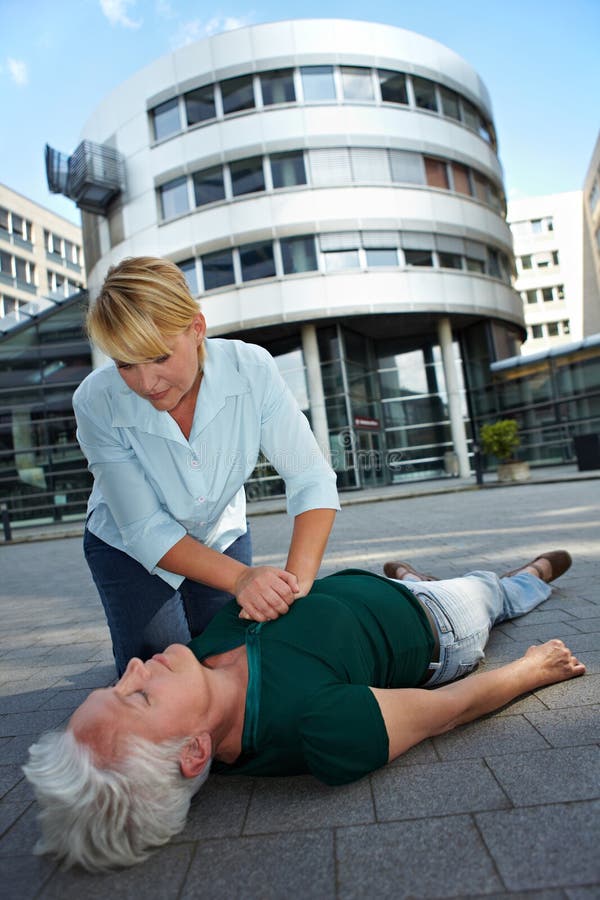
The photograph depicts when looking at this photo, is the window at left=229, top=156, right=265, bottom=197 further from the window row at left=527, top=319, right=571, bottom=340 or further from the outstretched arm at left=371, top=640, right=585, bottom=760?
the window row at left=527, top=319, right=571, bottom=340

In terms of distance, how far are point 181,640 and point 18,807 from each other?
1.02 m

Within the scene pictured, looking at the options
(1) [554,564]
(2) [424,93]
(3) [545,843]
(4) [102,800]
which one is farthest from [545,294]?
(4) [102,800]

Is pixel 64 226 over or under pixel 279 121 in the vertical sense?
over

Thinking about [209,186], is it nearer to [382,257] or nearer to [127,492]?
→ [382,257]

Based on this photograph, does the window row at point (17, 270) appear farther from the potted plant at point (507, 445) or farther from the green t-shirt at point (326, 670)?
the green t-shirt at point (326, 670)

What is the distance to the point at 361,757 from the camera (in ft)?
6.68

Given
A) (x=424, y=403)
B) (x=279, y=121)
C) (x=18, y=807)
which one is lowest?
(x=18, y=807)

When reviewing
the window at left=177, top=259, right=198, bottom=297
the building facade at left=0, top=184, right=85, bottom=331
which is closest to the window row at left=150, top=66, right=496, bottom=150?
the window at left=177, top=259, right=198, bottom=297

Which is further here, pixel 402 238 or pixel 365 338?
pixel 365 338

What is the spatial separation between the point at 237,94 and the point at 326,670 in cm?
2727

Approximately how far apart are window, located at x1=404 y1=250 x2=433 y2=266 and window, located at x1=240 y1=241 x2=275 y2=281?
515 cm

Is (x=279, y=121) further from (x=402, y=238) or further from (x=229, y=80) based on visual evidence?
(x=402, y=238)

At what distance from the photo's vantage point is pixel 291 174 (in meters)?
24.9

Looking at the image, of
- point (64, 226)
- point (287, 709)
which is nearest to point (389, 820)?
point (287, 709)
